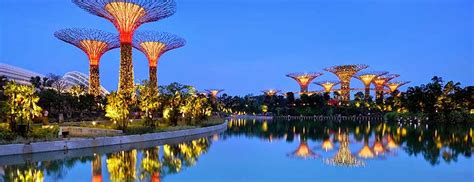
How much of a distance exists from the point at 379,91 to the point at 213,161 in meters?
89.0

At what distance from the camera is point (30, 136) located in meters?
18.8

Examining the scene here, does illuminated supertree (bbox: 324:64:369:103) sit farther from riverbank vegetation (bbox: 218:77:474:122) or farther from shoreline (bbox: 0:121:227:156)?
shoreline (bbox: 0:121:227:156)

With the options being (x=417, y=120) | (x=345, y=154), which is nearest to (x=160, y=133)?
(x=345, y=154)

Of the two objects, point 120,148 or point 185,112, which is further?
point 185,112

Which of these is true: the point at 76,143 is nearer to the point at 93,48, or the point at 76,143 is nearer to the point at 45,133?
the point at 45,133

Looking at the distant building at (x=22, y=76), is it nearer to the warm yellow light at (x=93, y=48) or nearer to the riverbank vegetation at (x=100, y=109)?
the riverbank vegetation at (x=100, y=109)

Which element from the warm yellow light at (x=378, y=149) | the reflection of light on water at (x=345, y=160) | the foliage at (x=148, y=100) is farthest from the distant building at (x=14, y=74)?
the reflection of light on water at (x=345, y=160)

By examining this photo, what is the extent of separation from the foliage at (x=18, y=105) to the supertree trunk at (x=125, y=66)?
722 inches

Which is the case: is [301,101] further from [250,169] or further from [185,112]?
[250,169]

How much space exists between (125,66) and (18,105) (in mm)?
19567

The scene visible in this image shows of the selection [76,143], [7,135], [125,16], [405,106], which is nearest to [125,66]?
[125,16]

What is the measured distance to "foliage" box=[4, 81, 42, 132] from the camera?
1933 cm

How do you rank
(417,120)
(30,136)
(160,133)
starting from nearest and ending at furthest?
(30,136) < (160,133) < (417,120)

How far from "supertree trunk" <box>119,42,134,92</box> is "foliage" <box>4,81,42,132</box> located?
18.3m
